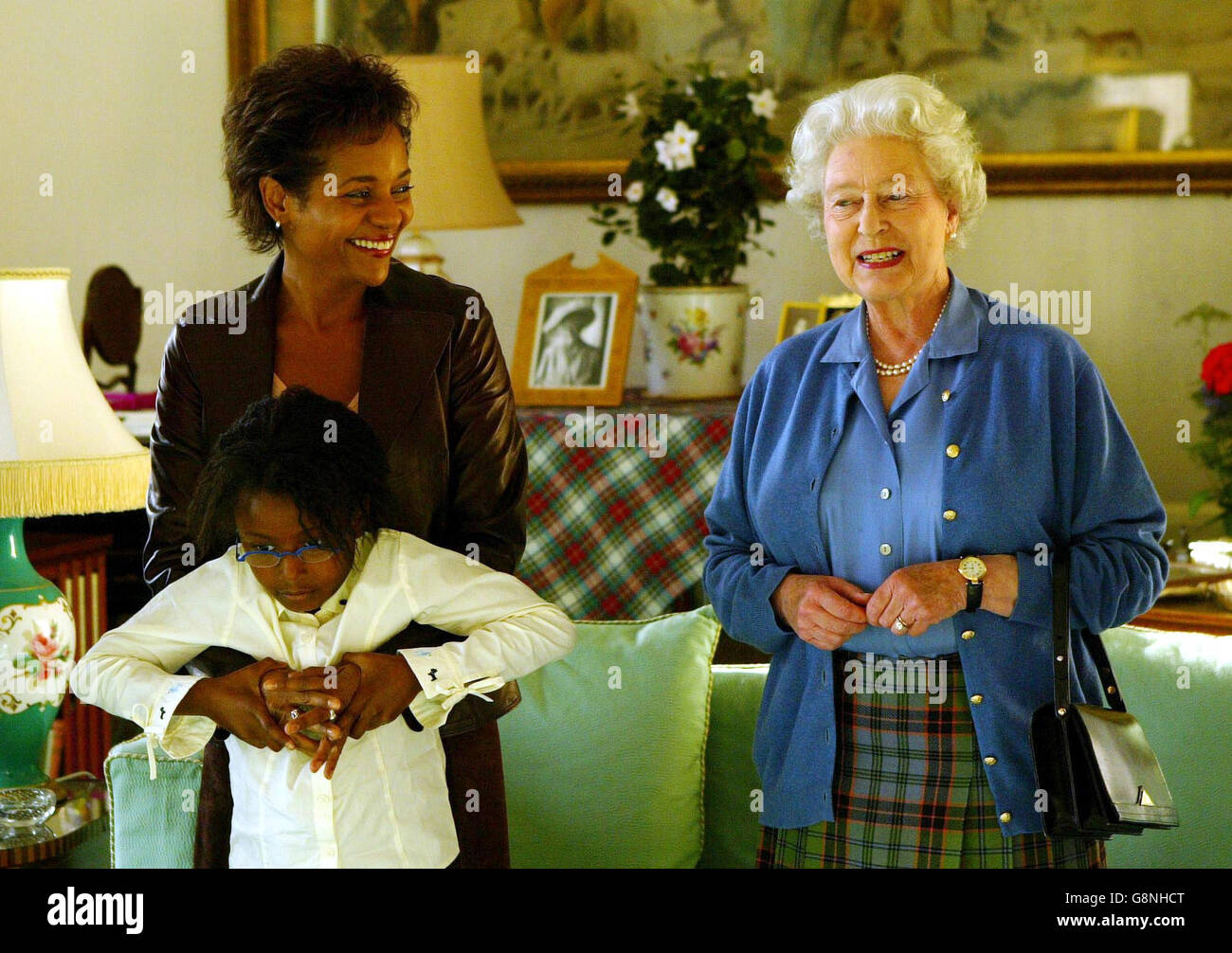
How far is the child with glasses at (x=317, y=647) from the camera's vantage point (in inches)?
44.6

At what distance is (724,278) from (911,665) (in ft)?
Result: 5.24

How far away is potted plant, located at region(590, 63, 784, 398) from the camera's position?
2.77 m

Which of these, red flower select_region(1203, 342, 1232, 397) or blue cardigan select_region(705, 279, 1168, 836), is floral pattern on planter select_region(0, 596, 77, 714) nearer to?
blue cardigan select_region(705, 279, 1168, 836)

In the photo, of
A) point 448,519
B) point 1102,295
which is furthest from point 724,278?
point 448,519

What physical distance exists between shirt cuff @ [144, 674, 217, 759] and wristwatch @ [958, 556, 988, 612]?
0.72 metres

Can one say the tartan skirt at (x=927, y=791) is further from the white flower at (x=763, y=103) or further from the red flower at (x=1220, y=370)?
the white flower at (x=763, y=103)

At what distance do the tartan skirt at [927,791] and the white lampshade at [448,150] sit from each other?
188 cm

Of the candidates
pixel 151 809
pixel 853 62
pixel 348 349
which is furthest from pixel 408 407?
pixel 853 62

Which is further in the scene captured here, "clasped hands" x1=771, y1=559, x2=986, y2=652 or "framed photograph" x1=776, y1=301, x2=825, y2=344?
"framed photograph" x1=776, y1=301, x2=825, y2=344

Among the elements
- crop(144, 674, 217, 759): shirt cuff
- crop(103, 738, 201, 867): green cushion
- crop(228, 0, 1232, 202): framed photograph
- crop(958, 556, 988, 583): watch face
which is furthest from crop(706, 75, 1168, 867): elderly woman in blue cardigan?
crop(228, 0, 1232, 202): framed photograph

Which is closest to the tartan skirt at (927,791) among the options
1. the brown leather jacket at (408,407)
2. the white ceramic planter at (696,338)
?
the brown leather jacket at (408,407)

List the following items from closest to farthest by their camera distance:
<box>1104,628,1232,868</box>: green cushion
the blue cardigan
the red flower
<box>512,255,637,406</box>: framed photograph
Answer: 1. the blue cardigan
2. <box>1104,628,1232,868</box>: green cushion
3. the red flower
4. <box>512,255,637,406</box>: framed photograph
